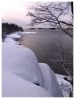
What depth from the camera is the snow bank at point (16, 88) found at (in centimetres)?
190

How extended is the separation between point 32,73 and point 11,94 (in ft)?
2.66

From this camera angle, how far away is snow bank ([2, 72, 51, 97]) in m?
1.90

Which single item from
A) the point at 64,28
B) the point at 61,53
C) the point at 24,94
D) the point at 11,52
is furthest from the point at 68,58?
the point at 24,94

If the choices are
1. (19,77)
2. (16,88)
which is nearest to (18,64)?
(19,77)

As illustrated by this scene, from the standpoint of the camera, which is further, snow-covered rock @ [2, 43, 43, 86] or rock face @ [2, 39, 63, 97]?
snow-covered rock @ [2, 43, 43, 86]

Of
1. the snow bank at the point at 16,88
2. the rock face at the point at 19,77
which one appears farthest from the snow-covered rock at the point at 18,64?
the snow bank at the point at 16,88

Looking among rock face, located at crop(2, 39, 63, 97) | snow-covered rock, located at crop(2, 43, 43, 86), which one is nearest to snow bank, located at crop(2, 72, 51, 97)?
rock face, located at crop(2, 39, 63, 97)

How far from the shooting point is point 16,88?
1.97 m

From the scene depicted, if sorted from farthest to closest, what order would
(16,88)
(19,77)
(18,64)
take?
(18,64) < (19,77) < (16,88)

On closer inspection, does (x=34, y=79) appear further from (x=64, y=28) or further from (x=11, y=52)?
(x=64, y=28)

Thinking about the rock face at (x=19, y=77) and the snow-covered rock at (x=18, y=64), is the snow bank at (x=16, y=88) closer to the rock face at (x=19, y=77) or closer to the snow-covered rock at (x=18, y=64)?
the rock face at (x=19, y=77)

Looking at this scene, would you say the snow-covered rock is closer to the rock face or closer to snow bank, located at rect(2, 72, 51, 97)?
the rock face

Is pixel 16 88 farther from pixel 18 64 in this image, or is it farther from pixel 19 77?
pixel 18 64

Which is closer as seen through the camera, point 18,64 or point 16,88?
point 16,88
